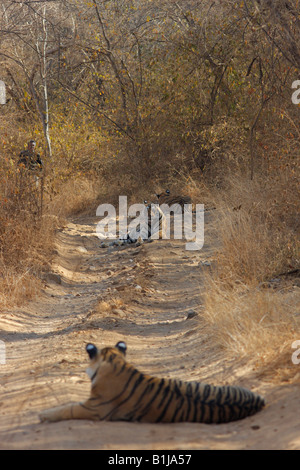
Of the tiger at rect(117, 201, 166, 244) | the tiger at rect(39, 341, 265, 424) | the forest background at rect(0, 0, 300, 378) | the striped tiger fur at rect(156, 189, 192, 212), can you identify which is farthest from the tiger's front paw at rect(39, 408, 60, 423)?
the striped tiger fur at rect(156, 189, 192, 212)

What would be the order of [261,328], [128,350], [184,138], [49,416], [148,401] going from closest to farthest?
[148,401] < [49,416] < [261,328] < [128,350] < [184,138]

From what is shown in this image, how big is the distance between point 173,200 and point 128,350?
29.2ft

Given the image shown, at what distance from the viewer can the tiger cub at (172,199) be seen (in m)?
14.1

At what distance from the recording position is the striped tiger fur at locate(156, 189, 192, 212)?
46.3ft

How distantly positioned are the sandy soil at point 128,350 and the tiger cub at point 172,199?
263 cm

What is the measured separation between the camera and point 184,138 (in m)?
16.0

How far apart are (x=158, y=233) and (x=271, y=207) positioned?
3.90 m

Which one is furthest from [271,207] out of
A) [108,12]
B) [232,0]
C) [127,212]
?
[108,12]

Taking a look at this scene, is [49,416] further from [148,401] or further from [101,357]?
[148,401]

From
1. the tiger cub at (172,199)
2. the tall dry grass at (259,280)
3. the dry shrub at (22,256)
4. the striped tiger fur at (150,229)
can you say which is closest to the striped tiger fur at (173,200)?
the tiger cub at (172,199)

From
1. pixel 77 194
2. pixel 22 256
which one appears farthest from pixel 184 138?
pixel 22 256

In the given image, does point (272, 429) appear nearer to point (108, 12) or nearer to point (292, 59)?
point (292, 59)

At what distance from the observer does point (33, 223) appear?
9.90 metres

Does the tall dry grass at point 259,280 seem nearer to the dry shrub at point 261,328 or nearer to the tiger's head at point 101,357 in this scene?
the dry shrub at point 261,328
